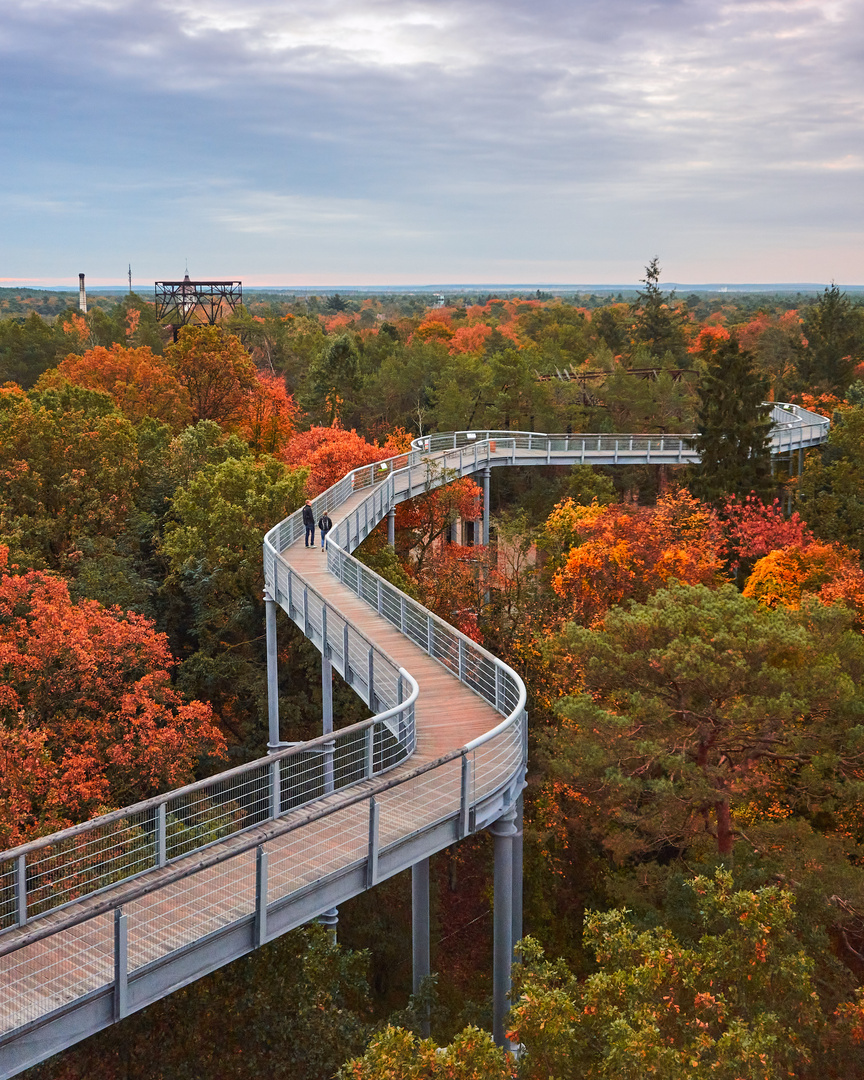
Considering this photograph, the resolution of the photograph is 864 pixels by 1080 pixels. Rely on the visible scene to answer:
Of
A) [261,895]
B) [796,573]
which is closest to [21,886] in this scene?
[261,895]

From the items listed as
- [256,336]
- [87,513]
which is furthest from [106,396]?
[256,336]

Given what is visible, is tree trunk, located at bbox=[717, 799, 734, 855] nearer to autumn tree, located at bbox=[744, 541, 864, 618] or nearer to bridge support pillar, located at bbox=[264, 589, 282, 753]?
autumn tree, located at bbox=[744, 541, 864, 618]

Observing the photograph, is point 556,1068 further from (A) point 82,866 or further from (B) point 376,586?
(B) point 376,586

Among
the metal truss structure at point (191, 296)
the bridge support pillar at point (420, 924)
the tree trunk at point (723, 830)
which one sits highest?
the metal truss structure at point (191, 296)

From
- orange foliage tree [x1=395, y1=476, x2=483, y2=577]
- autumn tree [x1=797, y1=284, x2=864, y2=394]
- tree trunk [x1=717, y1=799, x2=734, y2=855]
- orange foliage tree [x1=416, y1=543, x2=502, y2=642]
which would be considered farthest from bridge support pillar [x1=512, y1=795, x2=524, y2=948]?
autumn tree [x1=797, y1=284, x2=864, y2=394]

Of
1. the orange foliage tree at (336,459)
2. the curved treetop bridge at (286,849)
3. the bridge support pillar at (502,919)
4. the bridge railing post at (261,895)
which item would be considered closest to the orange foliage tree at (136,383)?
the orange foliage tree at (336,459)

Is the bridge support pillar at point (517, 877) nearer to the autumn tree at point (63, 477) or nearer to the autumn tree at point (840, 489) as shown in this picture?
the autumn tree at point (63, 477)
